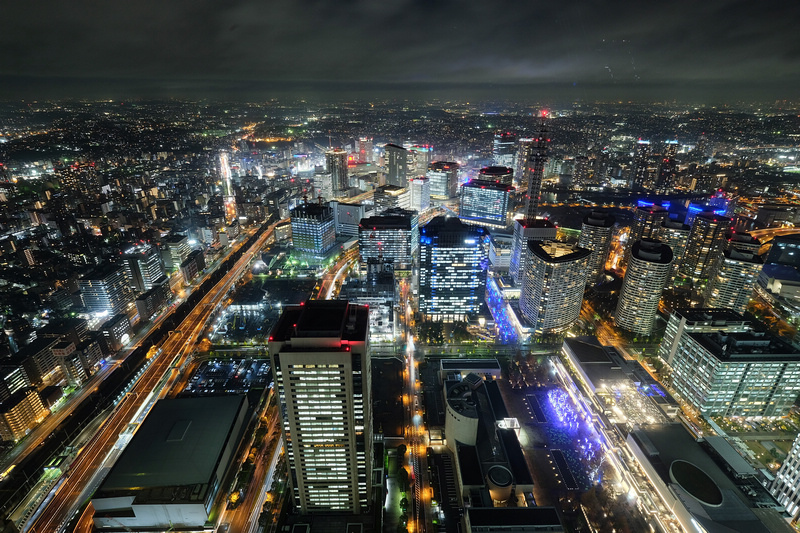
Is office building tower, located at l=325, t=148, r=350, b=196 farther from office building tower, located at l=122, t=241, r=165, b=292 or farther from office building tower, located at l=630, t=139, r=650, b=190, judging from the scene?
office building tower, located at l=630, t=139, r=650, b=190

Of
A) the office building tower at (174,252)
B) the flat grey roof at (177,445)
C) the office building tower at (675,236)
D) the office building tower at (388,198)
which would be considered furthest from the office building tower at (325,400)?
the office building tower at (388,198)

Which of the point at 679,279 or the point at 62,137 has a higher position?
the point at 62,137

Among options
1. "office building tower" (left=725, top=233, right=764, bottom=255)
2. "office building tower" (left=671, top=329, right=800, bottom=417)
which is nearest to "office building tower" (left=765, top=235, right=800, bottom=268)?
"office building tower" (left=725, top=233, right=764, bottom=255)

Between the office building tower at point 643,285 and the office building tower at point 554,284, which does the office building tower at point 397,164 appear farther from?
the office building tower at point 643,285

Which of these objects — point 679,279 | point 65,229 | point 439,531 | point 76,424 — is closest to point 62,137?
point 65,229

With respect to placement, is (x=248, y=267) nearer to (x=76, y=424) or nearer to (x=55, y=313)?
(x=55, y=313)

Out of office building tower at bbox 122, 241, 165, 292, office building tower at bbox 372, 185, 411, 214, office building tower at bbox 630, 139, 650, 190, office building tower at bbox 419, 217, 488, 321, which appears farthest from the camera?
office building tower at bbox 630, 139, 650, 190
